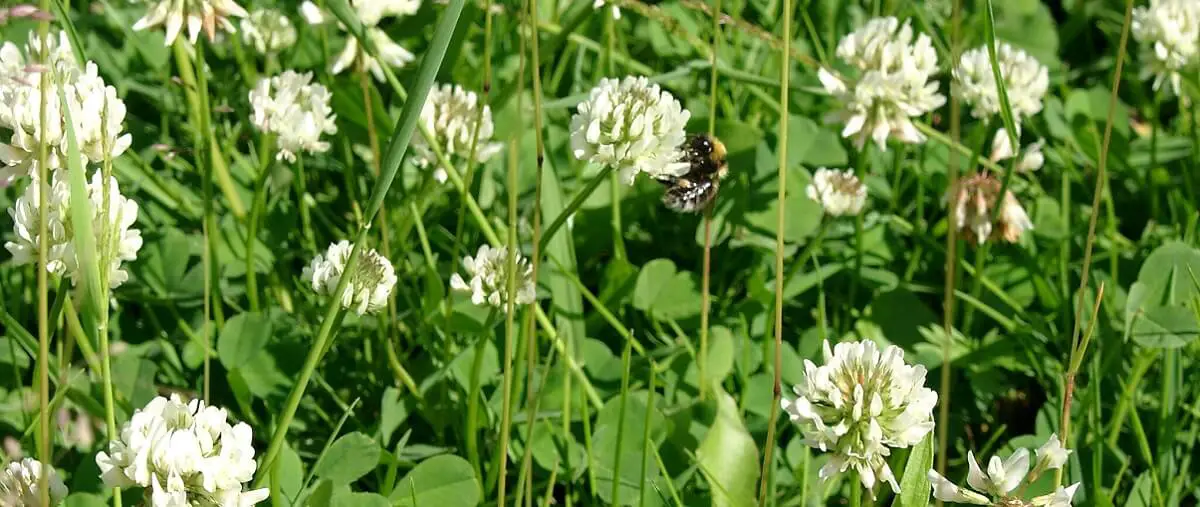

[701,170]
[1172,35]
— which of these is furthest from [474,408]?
[1172,35]

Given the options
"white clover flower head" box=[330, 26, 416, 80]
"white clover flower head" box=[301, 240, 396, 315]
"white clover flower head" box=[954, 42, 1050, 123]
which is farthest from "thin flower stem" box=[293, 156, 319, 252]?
"white clover flower head" box=[954, 42, 1050, 123]

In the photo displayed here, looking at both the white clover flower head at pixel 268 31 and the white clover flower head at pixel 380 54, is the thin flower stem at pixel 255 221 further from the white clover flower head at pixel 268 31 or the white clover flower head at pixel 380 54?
the white clover flower head at pixel 268 31

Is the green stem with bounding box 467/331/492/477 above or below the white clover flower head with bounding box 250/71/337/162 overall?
below

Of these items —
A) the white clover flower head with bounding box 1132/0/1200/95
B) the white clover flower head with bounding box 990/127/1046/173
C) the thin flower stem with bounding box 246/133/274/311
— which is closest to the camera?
the thin flower stem with bounding box 246/133/274/311

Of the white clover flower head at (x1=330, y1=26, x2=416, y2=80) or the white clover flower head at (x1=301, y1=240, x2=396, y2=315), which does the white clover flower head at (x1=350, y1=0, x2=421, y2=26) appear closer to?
the white clover flower head at (x1=330, y1=26, x2=416, y2=80)

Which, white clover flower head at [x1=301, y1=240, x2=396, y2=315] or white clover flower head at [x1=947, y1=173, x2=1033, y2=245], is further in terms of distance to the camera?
white clover flower head at [x1=947, y1=173, x2=1033, y2=245]

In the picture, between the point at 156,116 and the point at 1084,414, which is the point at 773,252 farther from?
the point at 156,116

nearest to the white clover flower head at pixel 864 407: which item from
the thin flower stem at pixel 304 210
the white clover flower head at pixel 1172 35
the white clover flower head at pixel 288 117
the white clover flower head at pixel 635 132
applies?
the white clover flower head at pixel 635 132
